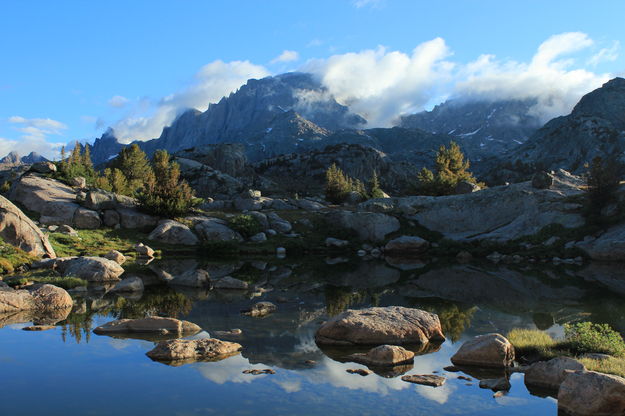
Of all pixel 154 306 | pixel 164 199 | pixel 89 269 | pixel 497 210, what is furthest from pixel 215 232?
pixel 497 210

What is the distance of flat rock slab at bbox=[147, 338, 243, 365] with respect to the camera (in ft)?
45.6

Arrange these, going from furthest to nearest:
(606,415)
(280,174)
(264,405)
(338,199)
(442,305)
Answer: (280,174) < (338,199) < (442,305) < (264,405) < (606,415)

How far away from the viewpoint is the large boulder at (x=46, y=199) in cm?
4869

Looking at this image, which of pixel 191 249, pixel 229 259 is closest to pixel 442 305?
pixel 229 259

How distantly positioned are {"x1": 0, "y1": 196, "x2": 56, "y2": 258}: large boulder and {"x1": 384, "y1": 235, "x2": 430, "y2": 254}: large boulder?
3627cm

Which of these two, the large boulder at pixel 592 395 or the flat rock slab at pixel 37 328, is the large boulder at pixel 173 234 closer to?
the flat rock slab at pixel 37 328

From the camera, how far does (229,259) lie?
1832 inches

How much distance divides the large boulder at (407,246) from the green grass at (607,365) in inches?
1697

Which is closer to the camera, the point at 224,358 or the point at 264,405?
the point at 264,405

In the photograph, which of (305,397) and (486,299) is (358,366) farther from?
(486,299)

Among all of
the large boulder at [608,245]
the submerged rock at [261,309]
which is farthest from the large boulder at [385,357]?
the large boulder at [608,245]

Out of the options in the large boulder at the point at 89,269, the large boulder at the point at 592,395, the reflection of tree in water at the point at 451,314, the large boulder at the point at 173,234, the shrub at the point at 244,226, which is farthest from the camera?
the shrub at the point at 244,226

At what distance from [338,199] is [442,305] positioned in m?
64.3

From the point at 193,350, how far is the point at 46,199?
4419 centimetres
